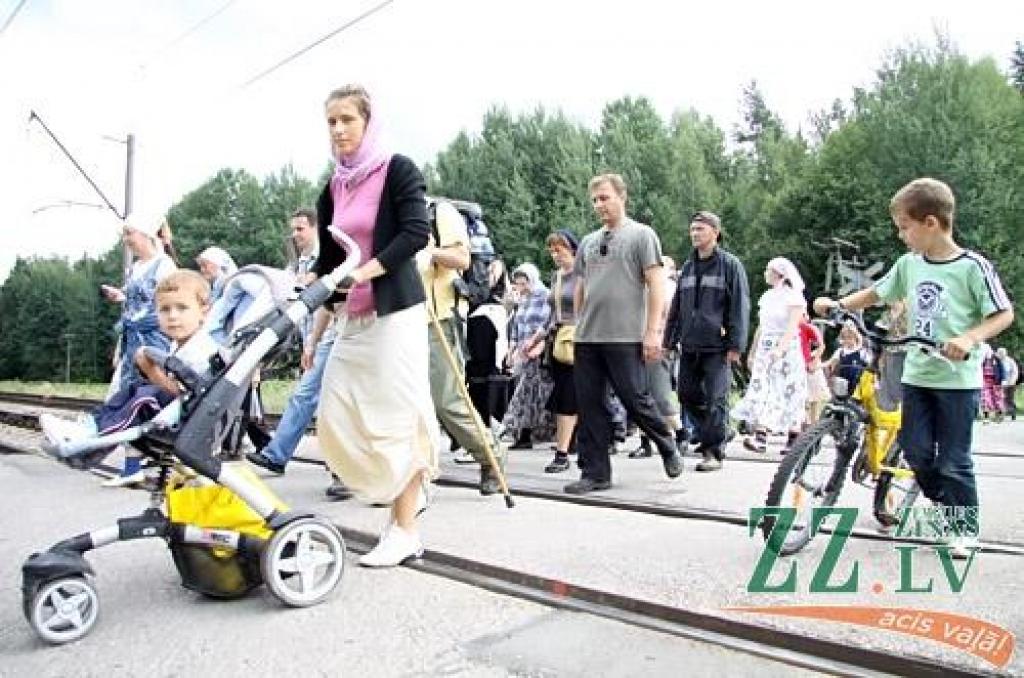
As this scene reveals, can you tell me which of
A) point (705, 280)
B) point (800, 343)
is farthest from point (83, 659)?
point (800, 343)

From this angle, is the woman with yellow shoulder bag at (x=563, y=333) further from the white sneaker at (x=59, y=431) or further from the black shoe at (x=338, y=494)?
→ the white sneaker at (x=59, y=431)

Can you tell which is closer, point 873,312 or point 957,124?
point 873,312

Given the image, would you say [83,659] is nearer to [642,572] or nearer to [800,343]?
[642,572]

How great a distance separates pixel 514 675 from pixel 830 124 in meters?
63.3

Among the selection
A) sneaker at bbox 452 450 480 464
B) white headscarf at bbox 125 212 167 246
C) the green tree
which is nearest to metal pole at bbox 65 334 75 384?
sneaker at bbox 452 450 480 464

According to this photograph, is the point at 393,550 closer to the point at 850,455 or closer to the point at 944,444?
the point at 850,455

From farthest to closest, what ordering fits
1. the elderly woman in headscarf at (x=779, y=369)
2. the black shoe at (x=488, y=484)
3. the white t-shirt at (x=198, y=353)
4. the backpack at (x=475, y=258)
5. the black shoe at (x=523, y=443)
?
the black shoe at (x=523, y=443)
the elderly woman in headscarf at (x=779, y=369)
the backpack at (x=475, y=258)
the black shoe at (x=488, y=484)
the white t-shirt at (x=198, y=353)

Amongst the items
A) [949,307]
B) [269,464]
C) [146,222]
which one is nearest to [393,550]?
[949,307]

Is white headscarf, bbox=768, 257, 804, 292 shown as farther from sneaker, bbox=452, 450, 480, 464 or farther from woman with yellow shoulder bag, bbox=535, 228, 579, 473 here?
sneaker, bbox=452, 450, 480, 464

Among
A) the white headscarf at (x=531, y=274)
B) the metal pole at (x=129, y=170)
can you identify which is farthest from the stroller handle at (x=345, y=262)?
the metal pole at (x=129, y=170)

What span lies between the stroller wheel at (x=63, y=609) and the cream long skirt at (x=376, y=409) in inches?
43.6

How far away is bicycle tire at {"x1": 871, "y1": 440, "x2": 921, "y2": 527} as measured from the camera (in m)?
4.47

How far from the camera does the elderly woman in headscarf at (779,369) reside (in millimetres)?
8742

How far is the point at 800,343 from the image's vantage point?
9.17 meters
